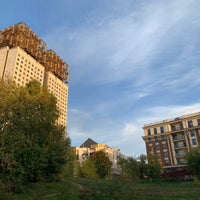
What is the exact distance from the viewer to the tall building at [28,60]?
84312 mm

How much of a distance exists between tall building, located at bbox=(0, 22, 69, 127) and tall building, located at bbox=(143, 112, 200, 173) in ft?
110

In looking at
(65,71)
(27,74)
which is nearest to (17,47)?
(27,74)

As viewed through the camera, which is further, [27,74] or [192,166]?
[27,74]

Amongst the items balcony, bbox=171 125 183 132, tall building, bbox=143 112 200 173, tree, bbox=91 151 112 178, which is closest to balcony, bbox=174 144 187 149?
tall building, bbox=143 112 200 173

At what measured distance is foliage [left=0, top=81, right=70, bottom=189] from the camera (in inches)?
675

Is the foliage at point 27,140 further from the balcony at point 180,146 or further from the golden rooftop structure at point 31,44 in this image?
the golden rooftop structure at point 31,44

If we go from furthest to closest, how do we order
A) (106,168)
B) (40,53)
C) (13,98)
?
(40,53)
(106,168)
(13,98)

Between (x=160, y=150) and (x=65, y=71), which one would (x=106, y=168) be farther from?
(x=65, y=71)

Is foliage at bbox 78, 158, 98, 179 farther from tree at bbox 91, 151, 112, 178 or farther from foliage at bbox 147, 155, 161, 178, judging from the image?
foliage at bbox 147, 155, 161, 178

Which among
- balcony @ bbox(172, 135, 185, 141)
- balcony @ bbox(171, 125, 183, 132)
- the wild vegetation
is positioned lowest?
the wild vegetation

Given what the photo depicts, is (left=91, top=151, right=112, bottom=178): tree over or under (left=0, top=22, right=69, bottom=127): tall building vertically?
under

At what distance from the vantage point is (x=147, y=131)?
7862 cm

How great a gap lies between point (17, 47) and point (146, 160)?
66532 mm

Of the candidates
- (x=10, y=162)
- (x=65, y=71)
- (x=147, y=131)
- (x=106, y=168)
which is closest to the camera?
(x=10, y=162)
